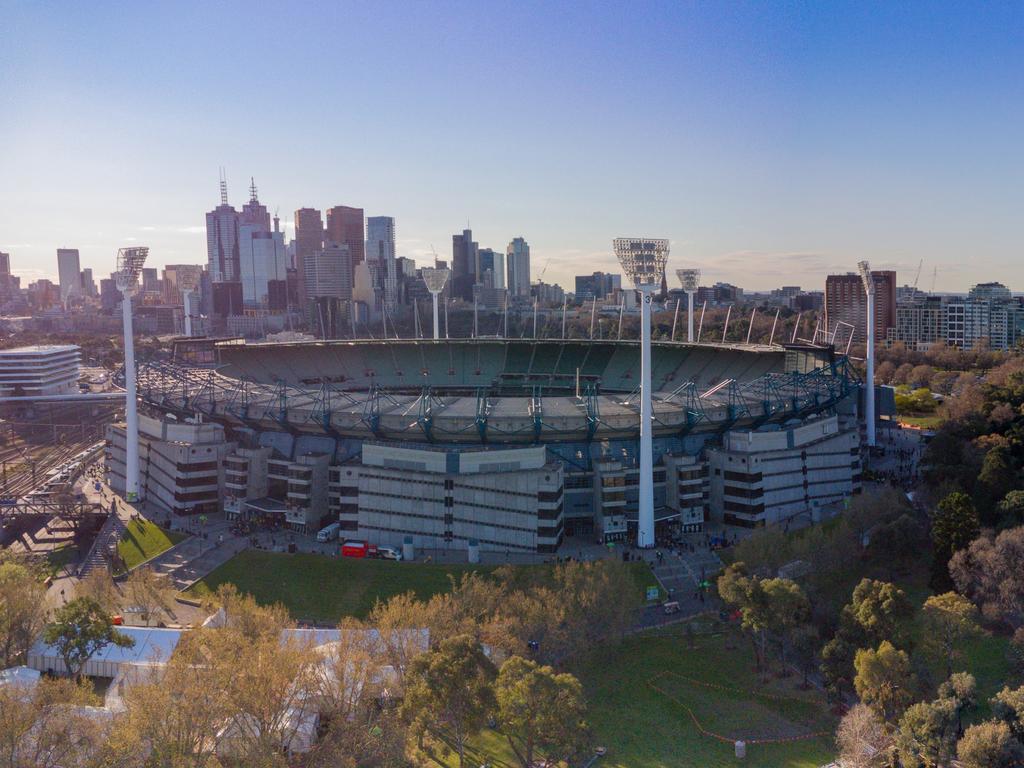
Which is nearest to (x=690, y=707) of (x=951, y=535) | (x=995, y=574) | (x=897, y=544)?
(x=995, y=574)

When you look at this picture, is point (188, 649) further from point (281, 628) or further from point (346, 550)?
point (346, 550)

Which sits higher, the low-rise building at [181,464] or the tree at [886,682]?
the low-rise building at [181,464]

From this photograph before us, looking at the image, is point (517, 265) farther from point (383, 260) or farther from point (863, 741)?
point (863, 741)

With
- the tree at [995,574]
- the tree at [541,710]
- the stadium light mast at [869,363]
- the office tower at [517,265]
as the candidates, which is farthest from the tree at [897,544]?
the office tower at [517,265]

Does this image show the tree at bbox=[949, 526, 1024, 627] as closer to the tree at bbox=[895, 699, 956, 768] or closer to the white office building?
the tree at bbox=[895, 699, 956, 768]

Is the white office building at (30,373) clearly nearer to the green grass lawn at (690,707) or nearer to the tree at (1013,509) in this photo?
the green grass lawn at (690,707)
